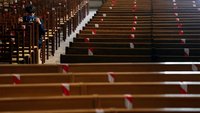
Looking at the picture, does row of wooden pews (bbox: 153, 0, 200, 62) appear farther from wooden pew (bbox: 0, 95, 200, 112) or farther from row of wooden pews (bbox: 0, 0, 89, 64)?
wooden pew (bbox: 0, 95, 200, 112)

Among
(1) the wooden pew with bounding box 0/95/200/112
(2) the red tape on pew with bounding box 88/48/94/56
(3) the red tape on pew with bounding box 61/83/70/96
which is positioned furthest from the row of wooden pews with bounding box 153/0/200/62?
(1) the wooden pew with bounding box 0/95/200/112

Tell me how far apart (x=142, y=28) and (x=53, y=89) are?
4.24 meters

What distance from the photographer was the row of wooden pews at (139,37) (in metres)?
5.04

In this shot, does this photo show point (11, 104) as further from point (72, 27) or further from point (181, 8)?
point (72, 27)

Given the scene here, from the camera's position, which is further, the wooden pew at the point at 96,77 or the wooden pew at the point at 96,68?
the wooden pew at the point at 96,68

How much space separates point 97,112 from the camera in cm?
236

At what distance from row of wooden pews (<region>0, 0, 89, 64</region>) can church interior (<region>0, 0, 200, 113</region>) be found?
0.05 ft

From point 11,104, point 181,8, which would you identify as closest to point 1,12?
point 181,8

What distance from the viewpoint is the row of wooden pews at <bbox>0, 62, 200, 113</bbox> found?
259 cm

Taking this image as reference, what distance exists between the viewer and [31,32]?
271 inches

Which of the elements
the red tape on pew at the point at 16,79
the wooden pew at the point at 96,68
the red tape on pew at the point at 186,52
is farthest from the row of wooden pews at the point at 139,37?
the red tape on pew at the point at 16,79

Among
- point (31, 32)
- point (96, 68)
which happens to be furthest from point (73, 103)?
point (31, 32)

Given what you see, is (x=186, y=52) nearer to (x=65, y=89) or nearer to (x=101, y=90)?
(x=101, y=90)

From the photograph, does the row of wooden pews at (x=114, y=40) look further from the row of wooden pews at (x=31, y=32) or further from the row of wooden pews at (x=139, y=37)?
the row of wooden pews at (x=31, y=32)
